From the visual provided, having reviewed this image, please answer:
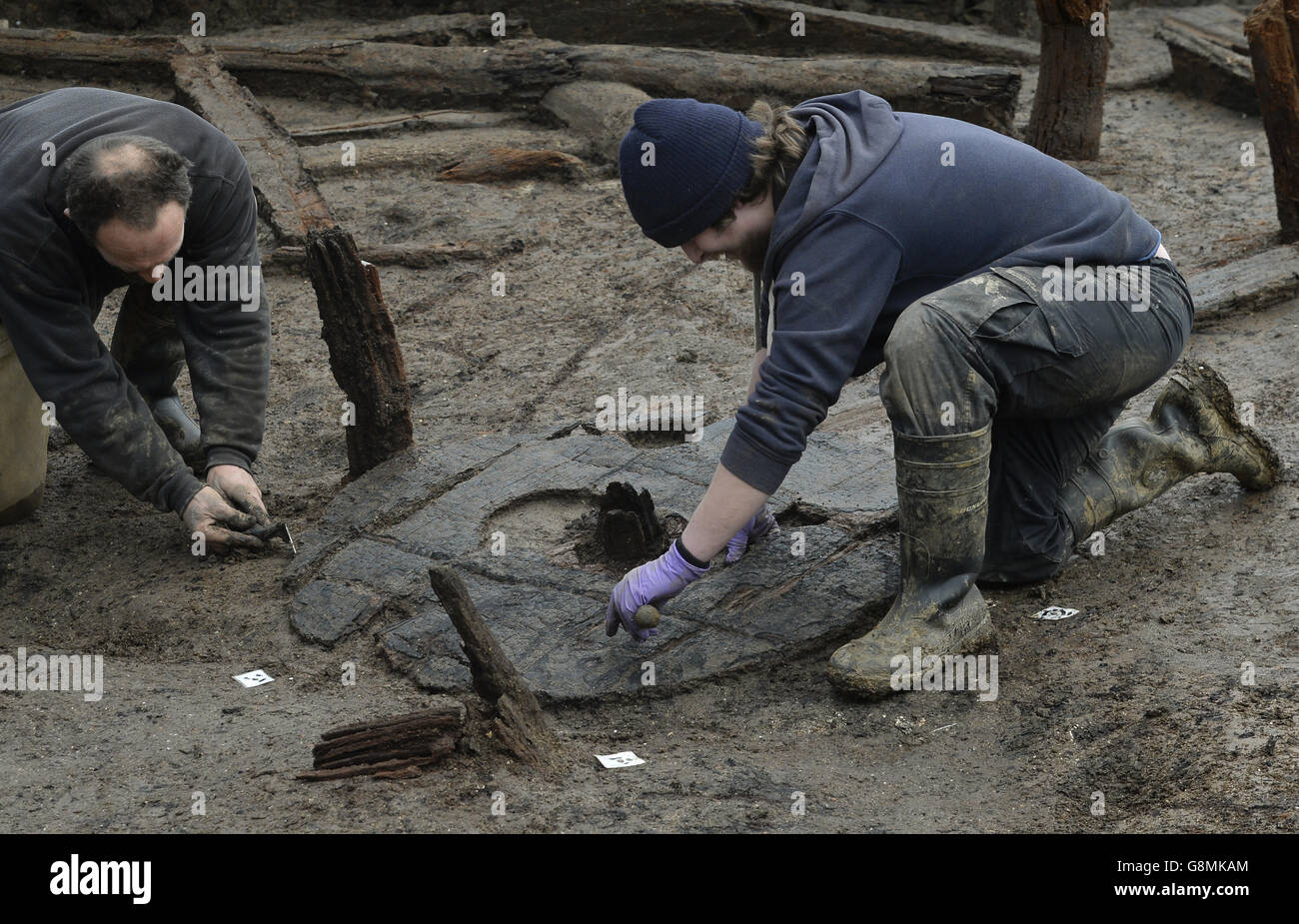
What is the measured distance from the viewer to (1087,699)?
2.77m

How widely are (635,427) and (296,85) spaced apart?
4589 millimetres

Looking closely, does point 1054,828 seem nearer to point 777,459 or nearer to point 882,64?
point 777,459

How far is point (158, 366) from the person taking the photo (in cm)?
416

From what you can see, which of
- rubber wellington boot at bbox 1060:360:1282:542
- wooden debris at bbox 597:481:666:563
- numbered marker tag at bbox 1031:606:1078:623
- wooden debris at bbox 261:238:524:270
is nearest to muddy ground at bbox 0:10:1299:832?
numbered marker tag at bbox 1031:606:1078:623

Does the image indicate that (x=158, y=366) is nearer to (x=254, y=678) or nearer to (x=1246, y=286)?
(x=254, y=678)

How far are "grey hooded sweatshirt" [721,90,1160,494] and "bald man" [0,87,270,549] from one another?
1.52 meters

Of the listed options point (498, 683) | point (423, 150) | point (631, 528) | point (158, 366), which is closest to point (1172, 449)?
point (631, 528)

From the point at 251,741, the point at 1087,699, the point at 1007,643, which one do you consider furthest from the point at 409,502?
the point at 1087,699

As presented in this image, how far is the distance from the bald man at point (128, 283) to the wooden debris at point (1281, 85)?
3942mm

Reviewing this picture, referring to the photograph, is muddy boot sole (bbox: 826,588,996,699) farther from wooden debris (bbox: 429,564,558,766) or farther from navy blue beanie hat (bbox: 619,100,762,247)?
navy blue beanie hat (bbox: 619,100,762,247)

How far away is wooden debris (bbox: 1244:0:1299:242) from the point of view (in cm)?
517

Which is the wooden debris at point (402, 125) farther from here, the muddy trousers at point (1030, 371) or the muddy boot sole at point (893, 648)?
the muddy boot sole at point (893, 648)

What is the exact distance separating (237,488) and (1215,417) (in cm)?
261

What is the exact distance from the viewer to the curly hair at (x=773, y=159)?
2703mm
